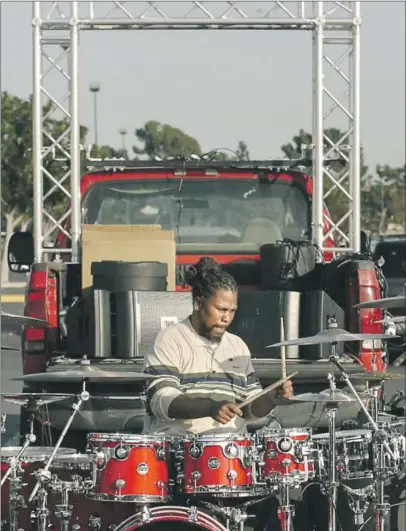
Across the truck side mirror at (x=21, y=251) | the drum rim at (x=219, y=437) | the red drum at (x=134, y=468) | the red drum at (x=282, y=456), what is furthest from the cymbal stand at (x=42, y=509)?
the truck side mirror at (x=21, y=251)

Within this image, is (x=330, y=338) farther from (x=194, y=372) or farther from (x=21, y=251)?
(x=21, y=251)

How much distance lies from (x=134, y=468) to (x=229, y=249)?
12.8 feet

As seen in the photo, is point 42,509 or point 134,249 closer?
point 42,509

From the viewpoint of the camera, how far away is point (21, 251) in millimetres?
10812

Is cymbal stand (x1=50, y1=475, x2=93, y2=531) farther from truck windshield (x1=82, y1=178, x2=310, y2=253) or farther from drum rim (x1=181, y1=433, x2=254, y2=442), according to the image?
truck windshield (x1=82, y1=178, x2=310, y2=253)

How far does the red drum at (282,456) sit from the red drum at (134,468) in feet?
1.57

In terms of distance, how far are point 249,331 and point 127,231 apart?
131 cm

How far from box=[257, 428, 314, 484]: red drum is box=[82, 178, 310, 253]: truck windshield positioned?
370 centimetres

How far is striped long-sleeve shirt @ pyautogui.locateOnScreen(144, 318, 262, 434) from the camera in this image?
6.48m

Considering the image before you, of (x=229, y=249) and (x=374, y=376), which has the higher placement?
(x=229, y=249)

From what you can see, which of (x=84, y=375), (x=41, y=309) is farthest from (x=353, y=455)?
Answer: (x=41, y=309)

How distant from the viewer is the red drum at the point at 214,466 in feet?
20.1

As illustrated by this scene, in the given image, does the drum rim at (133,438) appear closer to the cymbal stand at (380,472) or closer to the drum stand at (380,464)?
the drum stand at (380,464)

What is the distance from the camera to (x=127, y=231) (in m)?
9.28
